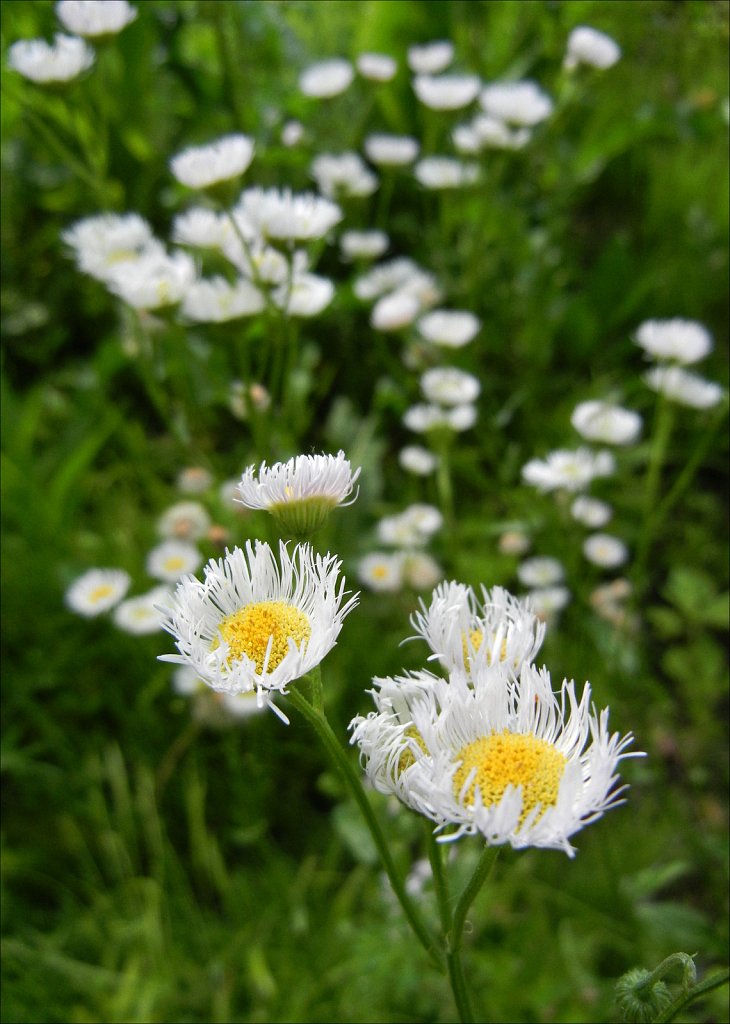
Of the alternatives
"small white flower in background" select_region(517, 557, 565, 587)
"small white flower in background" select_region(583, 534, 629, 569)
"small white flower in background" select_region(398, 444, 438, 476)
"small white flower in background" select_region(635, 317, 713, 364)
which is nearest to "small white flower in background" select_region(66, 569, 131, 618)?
"small white flower in background" select_region(398, 444, 438, 476)

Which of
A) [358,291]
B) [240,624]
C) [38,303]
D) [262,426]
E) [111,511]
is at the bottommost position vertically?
[240,624]

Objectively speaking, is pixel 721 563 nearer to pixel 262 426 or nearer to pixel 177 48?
pixel 262 426

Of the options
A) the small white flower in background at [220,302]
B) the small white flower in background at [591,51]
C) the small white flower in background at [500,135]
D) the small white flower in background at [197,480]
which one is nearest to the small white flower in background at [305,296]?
the small white flower in background at [220,302]

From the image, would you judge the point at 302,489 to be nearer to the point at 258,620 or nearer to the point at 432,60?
the point at 258,620

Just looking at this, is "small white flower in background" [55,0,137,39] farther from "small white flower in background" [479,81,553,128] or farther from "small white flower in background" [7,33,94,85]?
"small white flower in background" [479,81,553,128]

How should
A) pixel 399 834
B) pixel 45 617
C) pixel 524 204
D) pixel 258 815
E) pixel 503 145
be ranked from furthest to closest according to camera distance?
pixel 524 204, pixel 503 145, pixel 45 617, pixel 258 815, pixel 399 834

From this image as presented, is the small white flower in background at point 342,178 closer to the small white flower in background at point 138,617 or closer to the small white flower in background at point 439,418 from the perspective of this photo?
the small white flower in background at point 439,418

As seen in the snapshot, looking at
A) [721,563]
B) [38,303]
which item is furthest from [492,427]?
[38,303]
